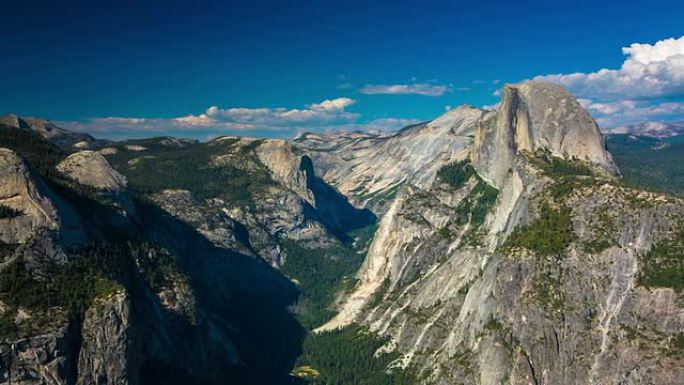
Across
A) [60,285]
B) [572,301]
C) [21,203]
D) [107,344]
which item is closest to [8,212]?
[21,203]

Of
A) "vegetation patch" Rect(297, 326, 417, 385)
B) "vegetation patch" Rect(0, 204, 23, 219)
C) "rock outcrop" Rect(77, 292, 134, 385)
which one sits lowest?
"vegetation patch" Rect(297, 326, 417, 385)

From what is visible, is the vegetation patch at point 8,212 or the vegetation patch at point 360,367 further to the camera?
the vegetation patch at point 360,367

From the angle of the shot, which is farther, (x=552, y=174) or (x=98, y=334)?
(x=552, y=174)

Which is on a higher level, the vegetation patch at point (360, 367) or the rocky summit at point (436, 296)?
the rocky summit at point (436, 296)

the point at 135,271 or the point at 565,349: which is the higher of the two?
the point at 135,271

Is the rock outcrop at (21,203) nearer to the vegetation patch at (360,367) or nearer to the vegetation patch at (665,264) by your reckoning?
the vegetation patch at (360,367)

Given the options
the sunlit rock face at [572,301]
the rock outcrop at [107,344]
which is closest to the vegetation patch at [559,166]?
the sunlit rock face at [572,301]

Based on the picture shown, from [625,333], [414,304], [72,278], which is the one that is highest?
[72,278]

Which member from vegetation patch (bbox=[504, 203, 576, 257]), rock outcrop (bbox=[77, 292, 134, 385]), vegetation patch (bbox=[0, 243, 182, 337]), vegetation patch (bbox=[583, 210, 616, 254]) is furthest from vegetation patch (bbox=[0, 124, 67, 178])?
vegetation patch (bbox=[583, 210, 616, 254])

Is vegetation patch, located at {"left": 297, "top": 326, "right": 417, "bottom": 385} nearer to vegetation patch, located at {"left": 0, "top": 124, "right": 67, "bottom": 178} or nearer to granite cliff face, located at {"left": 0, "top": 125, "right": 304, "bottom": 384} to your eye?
granite cliff face, located at {"left": 0, "top": 125, "right": 304, "bottom": 384}

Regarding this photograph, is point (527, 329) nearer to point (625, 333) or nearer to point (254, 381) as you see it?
point (625, 333)

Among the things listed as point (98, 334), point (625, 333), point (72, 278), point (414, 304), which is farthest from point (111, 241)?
point (625, 333)
